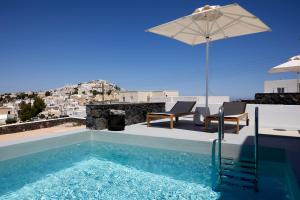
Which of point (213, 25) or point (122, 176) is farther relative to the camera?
point (213, 25)

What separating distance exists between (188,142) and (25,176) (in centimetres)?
331

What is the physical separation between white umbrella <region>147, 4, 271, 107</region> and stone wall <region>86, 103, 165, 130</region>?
2.57 m

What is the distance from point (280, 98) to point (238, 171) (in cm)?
736

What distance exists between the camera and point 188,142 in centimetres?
502

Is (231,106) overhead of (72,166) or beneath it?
overhead

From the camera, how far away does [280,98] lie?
978cm

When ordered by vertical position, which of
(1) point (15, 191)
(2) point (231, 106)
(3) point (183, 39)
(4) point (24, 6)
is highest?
(4) point (24, 6)

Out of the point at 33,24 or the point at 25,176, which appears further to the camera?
the point at 33,24

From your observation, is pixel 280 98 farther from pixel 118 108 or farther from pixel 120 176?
pixel 120 176

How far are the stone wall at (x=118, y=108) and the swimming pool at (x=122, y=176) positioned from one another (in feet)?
4.09

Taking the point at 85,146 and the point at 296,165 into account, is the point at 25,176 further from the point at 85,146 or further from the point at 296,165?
the point at 296,165

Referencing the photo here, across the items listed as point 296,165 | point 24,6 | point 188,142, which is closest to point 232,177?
point 296,165

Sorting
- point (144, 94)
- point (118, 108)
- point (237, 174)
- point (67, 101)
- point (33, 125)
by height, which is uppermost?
point (144, 94)

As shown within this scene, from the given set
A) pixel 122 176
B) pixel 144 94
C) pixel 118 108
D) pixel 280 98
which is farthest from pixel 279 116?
pixel 144 94
